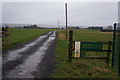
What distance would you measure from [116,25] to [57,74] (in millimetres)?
3426

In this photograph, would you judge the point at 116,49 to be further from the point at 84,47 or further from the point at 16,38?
the point at 16,38

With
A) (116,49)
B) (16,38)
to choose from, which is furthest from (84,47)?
(16,38)

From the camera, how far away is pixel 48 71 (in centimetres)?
553

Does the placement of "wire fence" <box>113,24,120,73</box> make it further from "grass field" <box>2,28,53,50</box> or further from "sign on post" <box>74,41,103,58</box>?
"grass field" <box>2,28,53,50</box>

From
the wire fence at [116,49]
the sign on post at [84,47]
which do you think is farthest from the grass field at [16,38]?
the wire fence at [116,49]

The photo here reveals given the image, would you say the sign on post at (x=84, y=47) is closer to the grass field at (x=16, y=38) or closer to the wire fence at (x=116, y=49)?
the wire fence at (x=116, y=49)

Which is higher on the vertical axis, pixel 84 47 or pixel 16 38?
pixel 16 38

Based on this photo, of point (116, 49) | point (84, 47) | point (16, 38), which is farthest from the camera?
point (16, 38)

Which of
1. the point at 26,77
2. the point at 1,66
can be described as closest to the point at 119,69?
the point at 26,77

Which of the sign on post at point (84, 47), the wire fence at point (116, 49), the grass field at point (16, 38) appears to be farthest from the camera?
the grass field at point (16, 38)

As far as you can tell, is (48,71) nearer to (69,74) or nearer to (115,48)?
(69,74)

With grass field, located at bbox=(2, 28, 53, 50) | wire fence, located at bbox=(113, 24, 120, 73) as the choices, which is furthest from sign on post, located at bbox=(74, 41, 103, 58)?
grass field, located at bbox=(2, 28, 53, 50)

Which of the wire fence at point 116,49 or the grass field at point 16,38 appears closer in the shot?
the wire fence at point 116,49

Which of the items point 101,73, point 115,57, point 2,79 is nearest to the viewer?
point 2,79
